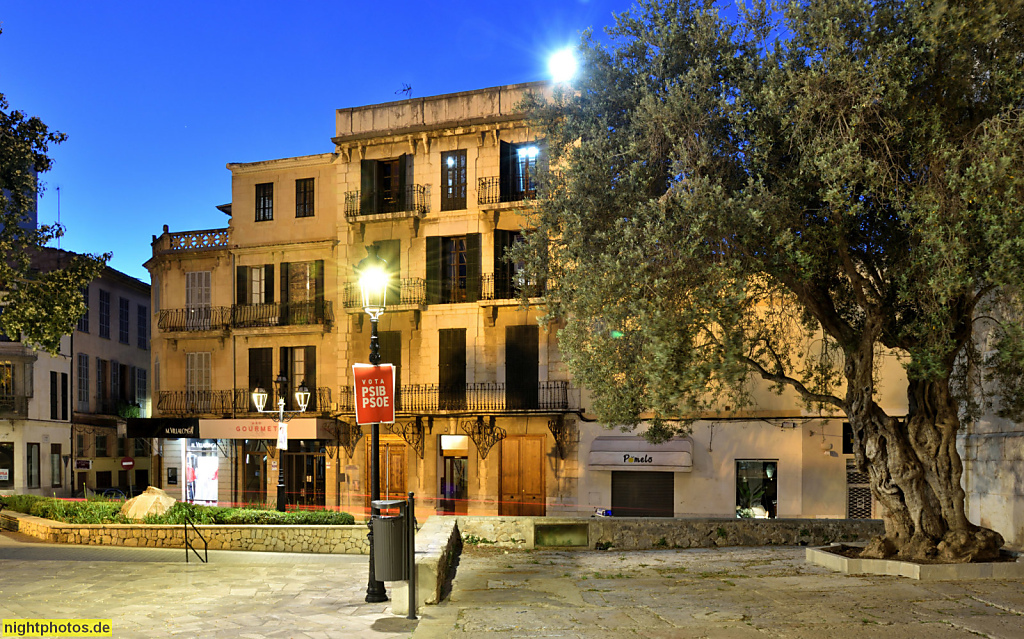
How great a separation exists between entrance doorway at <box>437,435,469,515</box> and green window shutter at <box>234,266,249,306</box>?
991cm

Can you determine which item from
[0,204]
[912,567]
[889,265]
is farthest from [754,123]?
[0,204]

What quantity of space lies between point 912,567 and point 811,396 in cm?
324

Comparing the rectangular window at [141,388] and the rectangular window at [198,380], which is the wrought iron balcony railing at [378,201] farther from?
the rectangular window at [141,388]

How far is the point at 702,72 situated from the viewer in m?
11.8

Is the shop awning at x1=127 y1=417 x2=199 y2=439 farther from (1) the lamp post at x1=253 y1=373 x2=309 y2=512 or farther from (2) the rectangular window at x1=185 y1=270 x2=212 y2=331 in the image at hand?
(1) the lamp post at x1=253 y1=373 x2=309 y2=512

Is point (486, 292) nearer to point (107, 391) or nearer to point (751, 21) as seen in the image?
point (751, 21)

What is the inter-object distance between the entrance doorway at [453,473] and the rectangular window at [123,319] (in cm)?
2276

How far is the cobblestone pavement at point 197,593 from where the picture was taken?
9.52 meters

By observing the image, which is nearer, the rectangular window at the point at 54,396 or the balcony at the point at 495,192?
the balcony at the point at 495,192

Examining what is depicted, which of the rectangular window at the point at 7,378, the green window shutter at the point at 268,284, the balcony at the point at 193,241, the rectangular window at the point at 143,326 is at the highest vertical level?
the balcony at the point at 193,241

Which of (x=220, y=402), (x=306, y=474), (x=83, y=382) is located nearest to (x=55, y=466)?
(x=83, y=382)

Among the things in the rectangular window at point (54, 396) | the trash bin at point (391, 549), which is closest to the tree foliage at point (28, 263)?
the trash bin at point (391, 549)

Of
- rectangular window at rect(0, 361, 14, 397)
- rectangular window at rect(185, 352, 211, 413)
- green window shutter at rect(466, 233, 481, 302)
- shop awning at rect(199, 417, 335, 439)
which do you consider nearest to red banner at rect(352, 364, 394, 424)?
green window shutter at rect(466, 233, 481, 302)

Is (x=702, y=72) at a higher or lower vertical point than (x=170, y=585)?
higher
